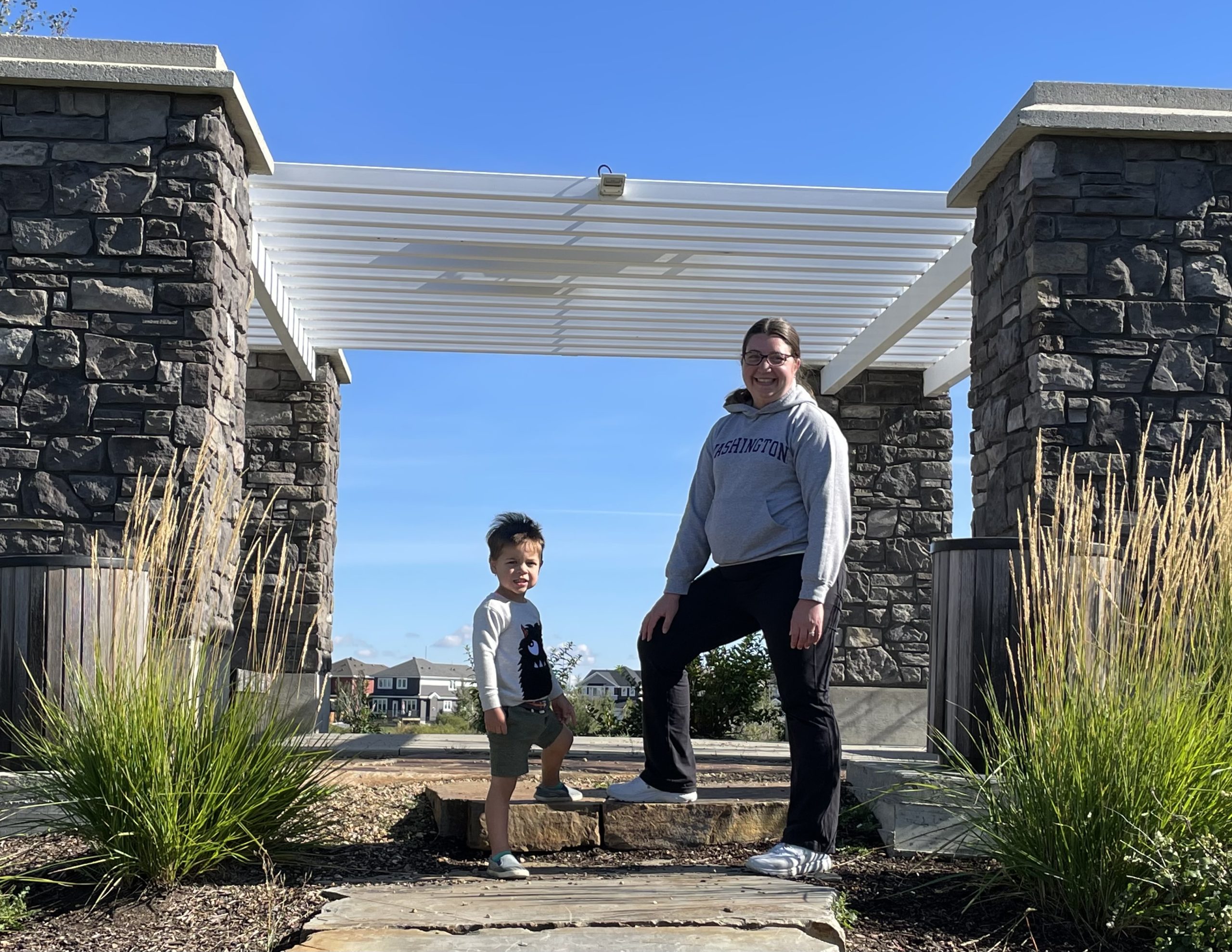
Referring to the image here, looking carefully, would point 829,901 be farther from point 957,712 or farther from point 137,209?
point 137,209

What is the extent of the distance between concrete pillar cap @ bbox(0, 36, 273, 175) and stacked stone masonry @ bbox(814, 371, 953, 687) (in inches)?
244

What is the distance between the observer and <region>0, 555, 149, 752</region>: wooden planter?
14.6 ft

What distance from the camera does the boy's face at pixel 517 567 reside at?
3.71 metres

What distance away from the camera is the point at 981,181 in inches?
233

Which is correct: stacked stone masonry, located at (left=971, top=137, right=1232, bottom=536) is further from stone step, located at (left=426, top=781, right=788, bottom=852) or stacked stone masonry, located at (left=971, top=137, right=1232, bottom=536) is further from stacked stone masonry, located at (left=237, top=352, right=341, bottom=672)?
stacked stone masonry, located at (left=237, top=352, right=341, bottom=672)

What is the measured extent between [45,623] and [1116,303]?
4.51 m

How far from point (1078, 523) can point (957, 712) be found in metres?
1.39

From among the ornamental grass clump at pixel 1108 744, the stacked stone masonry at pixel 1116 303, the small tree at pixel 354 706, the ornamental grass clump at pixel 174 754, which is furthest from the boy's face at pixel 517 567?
the small tree at pixel 354 706

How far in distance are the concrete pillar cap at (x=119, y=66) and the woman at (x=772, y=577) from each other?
3010 millimetres

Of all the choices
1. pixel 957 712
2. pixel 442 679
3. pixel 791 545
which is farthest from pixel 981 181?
pixel 442 679

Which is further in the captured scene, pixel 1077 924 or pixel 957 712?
pixel 957 712

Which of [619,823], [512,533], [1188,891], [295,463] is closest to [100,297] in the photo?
[512,533]

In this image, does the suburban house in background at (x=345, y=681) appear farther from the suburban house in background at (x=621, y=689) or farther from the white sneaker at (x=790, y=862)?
the white sneaker at (x=790, y=862)

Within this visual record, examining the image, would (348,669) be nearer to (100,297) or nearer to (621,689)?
(621,689)
